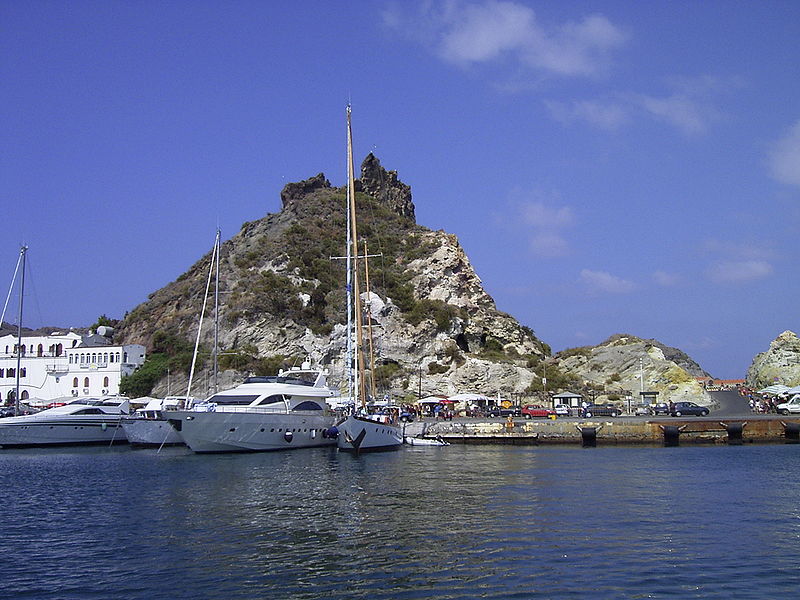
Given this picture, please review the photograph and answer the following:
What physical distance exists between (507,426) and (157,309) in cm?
6333

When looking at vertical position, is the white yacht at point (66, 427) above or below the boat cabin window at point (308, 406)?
below

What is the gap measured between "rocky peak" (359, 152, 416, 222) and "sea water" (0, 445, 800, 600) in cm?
9452

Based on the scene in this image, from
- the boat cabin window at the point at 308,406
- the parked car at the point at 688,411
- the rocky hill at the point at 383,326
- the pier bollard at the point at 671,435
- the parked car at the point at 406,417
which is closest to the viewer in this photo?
the boat cabin window at the point at 308,406

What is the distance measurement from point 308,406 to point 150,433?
13.6 metres

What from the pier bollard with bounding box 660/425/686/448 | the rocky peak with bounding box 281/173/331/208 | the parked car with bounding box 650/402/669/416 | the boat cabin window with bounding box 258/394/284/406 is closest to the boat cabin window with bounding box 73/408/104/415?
the boat cabin window with bounding box 258/394/284/406

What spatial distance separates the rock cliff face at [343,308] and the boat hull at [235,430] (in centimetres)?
2390

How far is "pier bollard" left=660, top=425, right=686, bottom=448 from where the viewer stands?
50.3 m

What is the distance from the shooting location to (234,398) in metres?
46.5

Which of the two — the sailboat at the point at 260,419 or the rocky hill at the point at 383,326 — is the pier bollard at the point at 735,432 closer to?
the rocky hill at the point at 383,326

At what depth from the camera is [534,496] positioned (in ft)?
93.5

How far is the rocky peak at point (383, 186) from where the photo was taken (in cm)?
13025

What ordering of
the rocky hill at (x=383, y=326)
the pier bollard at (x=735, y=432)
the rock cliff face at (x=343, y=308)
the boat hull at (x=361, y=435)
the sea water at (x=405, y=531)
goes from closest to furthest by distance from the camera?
the sea water at (x=405, y=531), the boat hull at (x=361, y=435), the pier bollard at (x=735, y=432), the rocky hill at (x=383, y=326), the rock cliff face at (x=343, y=308)

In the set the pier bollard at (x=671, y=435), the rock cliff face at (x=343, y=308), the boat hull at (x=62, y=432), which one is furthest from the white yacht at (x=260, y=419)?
the pier bollard at (x=671, y=435)

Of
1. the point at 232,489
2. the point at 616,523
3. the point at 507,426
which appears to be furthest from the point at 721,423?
the point at 232,489
